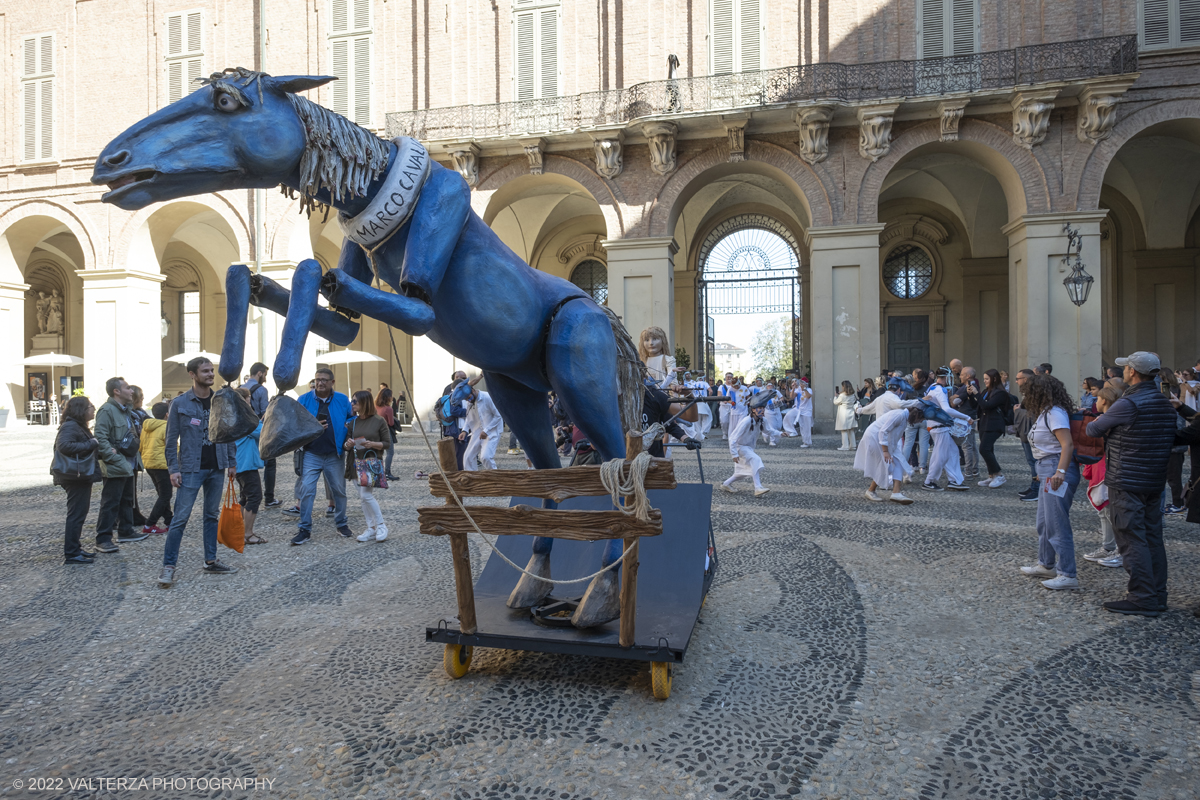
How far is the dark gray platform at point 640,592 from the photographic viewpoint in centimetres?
319

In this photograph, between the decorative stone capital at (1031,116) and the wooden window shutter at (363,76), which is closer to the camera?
the decorative stone capital at (1031,116)

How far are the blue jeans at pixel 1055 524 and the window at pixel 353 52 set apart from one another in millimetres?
19408

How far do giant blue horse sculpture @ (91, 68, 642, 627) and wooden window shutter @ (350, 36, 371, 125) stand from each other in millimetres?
18917

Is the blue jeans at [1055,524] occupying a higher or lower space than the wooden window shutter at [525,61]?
lower

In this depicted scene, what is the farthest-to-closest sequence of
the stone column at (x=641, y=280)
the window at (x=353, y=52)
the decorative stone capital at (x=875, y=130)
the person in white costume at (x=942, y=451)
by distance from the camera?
the window at (x=353, y=52) < the stone column at (x=641, y=280) < the decorative stone capital at (x=875, y=130) < the person in white costume at (x=942, y=451)

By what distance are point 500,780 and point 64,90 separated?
26489 mm

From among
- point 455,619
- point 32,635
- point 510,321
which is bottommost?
point 32,635

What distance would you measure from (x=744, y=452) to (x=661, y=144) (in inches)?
423

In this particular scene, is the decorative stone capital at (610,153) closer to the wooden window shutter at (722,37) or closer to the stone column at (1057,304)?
the wooden window shutter at (722,37)

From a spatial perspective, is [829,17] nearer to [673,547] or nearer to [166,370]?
[673,547]

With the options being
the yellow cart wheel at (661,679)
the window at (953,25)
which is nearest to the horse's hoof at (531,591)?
the yellow cart wheel at (661,679)

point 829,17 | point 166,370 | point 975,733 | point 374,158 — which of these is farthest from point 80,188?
point 975,733

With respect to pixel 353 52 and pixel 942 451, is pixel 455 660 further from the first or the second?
pixel 353 52

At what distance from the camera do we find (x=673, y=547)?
3.92 m
